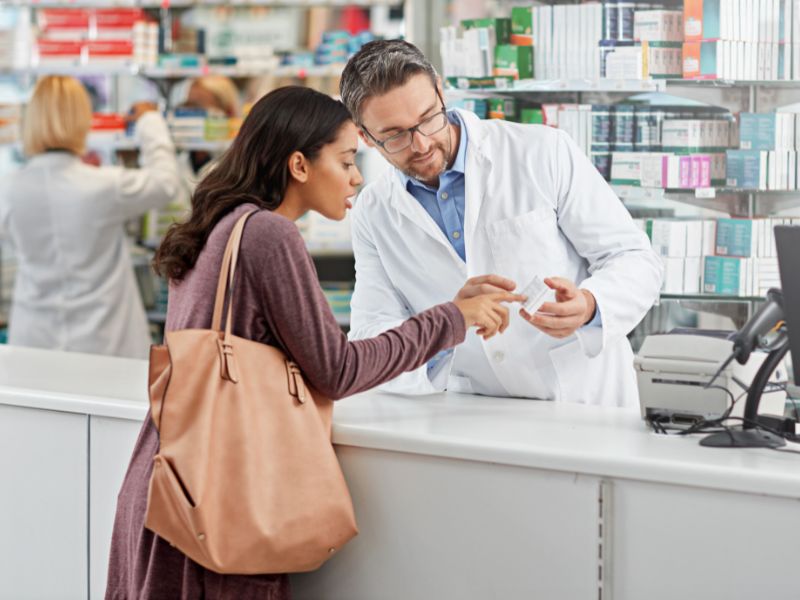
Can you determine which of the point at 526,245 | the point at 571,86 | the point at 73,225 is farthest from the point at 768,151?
the point at 73,225

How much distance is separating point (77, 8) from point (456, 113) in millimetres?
3818

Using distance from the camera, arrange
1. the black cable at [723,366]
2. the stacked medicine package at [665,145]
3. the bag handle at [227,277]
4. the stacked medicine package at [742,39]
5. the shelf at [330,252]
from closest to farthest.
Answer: the bag handle at [227,277] < the black cable at [723,366] < the stacked medicine package at [742,39] < the stacked medicine package at [665,145] < the shelf at [330,252]

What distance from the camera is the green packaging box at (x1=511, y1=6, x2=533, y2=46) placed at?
3.81m

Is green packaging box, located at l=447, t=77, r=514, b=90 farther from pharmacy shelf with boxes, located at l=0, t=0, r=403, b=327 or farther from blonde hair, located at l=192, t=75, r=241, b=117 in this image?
blonde hair, located at l=192, t=75, r=241, b=117

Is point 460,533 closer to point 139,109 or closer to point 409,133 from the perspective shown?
point 409,133

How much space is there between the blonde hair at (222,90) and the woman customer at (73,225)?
536mm

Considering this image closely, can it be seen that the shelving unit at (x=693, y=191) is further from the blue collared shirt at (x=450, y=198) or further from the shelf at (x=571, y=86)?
the blue collared shirt at (x=450, y=198)

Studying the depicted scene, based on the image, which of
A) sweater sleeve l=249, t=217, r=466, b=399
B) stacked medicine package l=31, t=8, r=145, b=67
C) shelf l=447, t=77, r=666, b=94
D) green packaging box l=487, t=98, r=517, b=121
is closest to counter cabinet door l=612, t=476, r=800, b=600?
sweater sleeve l=249, t=217, r=466, b=399

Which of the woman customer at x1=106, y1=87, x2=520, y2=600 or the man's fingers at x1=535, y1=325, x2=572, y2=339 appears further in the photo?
the man's fingers at x1=535, y1=325, x2=572, y2=339

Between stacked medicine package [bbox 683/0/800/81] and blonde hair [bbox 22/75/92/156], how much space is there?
2.67 metres

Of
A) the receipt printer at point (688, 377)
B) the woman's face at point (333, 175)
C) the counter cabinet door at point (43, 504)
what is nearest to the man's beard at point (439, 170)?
the woman's face at point (333, 175)

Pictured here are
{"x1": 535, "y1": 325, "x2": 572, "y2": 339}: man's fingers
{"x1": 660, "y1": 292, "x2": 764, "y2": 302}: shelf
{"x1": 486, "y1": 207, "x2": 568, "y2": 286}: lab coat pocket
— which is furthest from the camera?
{"x1": 660, "y1": 292, "x2": 764, "y2": 302}: shelf

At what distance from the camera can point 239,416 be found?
1.80 m

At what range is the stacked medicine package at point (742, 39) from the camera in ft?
11.7
